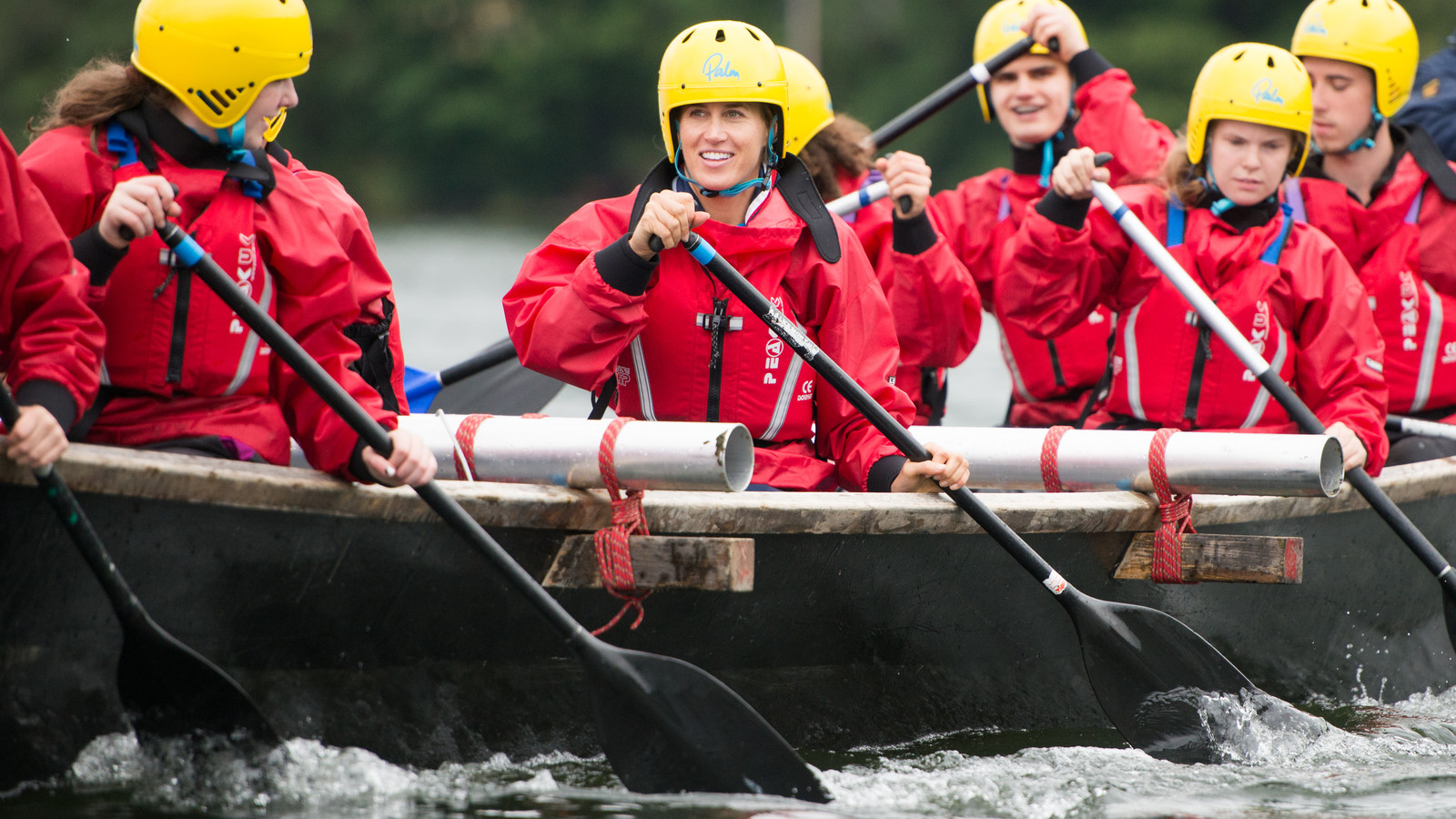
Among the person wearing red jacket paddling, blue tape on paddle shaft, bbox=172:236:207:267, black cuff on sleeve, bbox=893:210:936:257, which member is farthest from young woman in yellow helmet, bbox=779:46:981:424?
the person wearing red jacket paddling

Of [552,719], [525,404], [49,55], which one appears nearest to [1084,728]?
[552,719]

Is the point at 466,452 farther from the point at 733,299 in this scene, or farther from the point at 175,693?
the point at 175,693

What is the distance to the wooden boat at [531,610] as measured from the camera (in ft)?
11.1

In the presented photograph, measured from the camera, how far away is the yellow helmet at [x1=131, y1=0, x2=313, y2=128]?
3.55 m

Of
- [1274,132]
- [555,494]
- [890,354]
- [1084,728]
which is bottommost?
[1084,728]

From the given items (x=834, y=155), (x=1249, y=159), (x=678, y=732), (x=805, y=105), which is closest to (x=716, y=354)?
(x=678, y=732)

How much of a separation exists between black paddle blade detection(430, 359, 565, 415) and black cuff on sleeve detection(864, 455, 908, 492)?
2543 millimetres

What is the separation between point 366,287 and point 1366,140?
12.0ft

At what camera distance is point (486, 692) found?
3869 mm

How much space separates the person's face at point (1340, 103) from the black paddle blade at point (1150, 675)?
2301mm

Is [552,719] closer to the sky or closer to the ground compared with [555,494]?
closer to the ground

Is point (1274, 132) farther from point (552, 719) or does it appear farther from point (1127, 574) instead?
point (552, 719)

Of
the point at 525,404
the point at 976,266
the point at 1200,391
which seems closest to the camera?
the point at 1200,391

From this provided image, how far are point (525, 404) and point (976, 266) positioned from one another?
1808 millimetres
